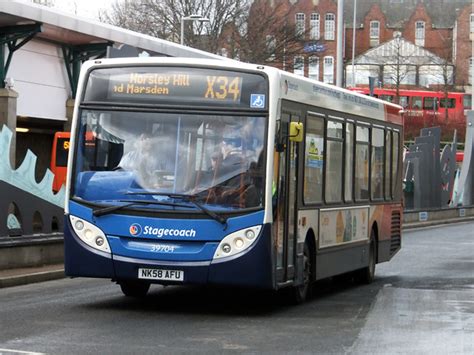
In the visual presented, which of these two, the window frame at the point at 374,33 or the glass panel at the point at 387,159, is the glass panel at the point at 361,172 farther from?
the window frame at the point at 374,33

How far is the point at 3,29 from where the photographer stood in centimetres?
2625

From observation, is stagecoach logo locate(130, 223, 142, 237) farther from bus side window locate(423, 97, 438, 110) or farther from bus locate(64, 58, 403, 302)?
bus side window locate(423, 97, 438, 110)

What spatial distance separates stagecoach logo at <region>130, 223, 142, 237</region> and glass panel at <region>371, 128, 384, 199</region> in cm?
605

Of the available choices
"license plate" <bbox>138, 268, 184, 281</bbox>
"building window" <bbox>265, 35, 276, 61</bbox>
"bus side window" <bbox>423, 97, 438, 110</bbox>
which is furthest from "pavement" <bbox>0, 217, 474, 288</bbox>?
"bus side window" <bbox>423, 97, 438, 110</bbox>

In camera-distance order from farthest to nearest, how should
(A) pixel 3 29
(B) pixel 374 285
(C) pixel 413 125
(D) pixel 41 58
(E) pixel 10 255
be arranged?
(C) pixel 413 125 → (D) pixel 41 58 → (A) pixel 3 29 → (B) pixel 374 285 → (E) pixel 10 255

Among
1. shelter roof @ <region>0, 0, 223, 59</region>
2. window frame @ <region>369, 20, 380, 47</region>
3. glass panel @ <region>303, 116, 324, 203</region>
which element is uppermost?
window frame @ <region>369, 20, 380, 47</region>

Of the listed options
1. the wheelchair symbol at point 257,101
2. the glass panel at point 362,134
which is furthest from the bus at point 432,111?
the wheelchair symbol at point 257,101

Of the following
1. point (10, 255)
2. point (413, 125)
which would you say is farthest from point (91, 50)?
point (413, 125)

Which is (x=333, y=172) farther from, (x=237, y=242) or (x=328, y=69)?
(x=328, y=69)

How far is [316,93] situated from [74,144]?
3.32 meters

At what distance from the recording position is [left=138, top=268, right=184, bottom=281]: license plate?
12.5m

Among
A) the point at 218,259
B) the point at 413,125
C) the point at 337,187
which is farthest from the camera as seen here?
the point at 413,125

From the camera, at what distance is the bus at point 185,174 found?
12469mm

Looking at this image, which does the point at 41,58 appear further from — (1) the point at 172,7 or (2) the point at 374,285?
(1) the point at 172,7
